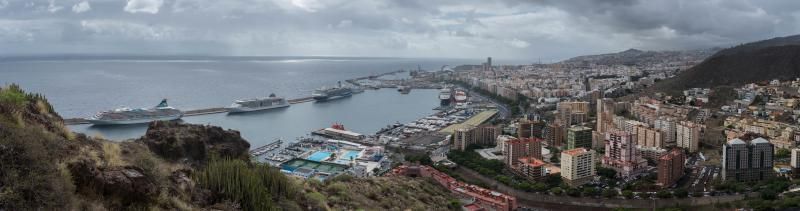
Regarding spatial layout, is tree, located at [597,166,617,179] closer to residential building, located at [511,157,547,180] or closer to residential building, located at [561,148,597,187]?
residential building, located at [561,148,597,187]

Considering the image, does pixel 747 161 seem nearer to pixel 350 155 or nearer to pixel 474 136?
pixel 474 136

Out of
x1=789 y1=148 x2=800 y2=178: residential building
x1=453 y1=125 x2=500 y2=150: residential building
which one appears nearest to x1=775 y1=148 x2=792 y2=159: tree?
x1=789 y1=148 x2=800 y2=178: residential building

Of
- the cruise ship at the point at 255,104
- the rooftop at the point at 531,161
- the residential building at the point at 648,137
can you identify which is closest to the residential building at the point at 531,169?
the rooftop at the point at 531,161

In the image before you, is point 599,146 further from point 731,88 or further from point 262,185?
point 262,185

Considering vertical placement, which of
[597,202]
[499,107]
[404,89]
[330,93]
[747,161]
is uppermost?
[330,93]

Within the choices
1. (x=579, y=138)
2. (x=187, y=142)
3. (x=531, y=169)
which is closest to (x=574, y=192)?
(x=531, y=169)

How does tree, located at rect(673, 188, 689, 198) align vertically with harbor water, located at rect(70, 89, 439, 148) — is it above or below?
below
